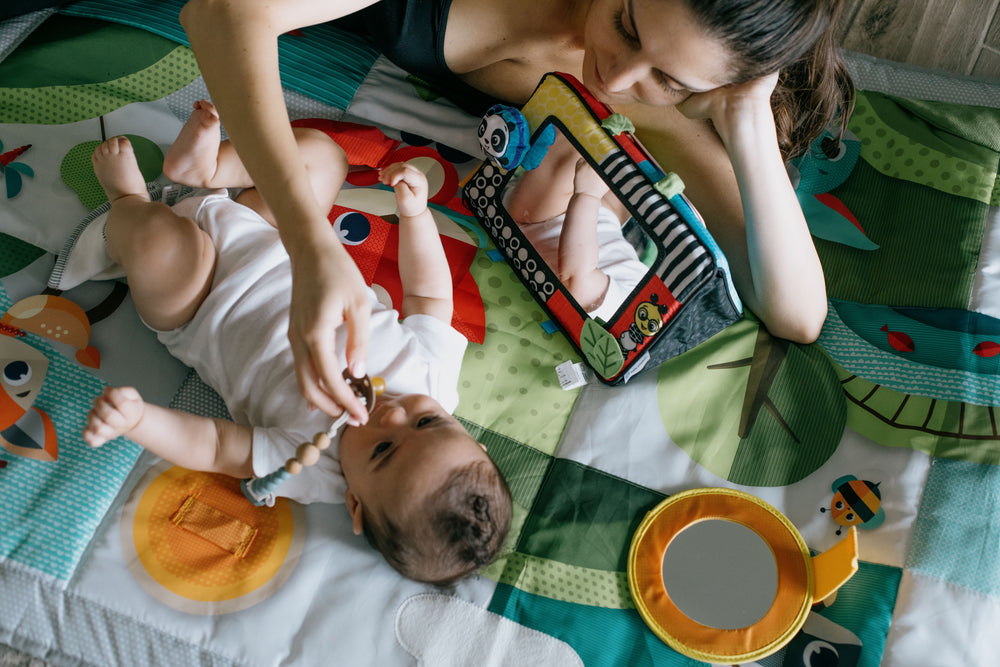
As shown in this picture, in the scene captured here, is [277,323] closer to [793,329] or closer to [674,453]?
[674,453]

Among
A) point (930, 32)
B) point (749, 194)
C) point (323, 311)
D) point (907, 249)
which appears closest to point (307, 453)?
point (323, 311)

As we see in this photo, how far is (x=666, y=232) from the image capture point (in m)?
0.98

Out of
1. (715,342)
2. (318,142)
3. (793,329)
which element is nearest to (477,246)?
(318,142)

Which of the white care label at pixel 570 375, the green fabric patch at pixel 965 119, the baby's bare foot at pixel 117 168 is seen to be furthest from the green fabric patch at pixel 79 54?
the green fabric patch at pixel 965 119

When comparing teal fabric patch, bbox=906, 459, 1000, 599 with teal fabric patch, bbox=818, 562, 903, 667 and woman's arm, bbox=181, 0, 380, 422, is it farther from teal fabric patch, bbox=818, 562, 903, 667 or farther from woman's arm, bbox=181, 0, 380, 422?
woman's arm, bbox=181, 0, 380, 422

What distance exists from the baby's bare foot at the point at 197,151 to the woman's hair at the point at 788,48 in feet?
2.15

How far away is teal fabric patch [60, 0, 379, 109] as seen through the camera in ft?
4.23

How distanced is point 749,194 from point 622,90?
10.2 inches

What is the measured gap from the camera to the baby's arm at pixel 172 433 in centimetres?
85

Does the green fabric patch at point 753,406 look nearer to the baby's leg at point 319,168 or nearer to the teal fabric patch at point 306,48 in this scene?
the baby's leg at point 319,168

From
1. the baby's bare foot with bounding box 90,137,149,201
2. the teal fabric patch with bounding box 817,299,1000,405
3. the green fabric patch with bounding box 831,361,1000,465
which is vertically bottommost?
the green fabric patch with bounding box 831,361,1000,465

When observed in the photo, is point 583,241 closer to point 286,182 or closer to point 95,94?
point 286,182

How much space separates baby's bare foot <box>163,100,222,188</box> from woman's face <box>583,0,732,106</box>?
53 centimetres

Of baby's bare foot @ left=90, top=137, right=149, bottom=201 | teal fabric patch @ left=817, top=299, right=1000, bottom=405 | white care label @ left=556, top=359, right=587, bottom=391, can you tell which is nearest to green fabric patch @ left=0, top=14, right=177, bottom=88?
baby's bare foot @ left=90, top=137, right=149, bottom=201
